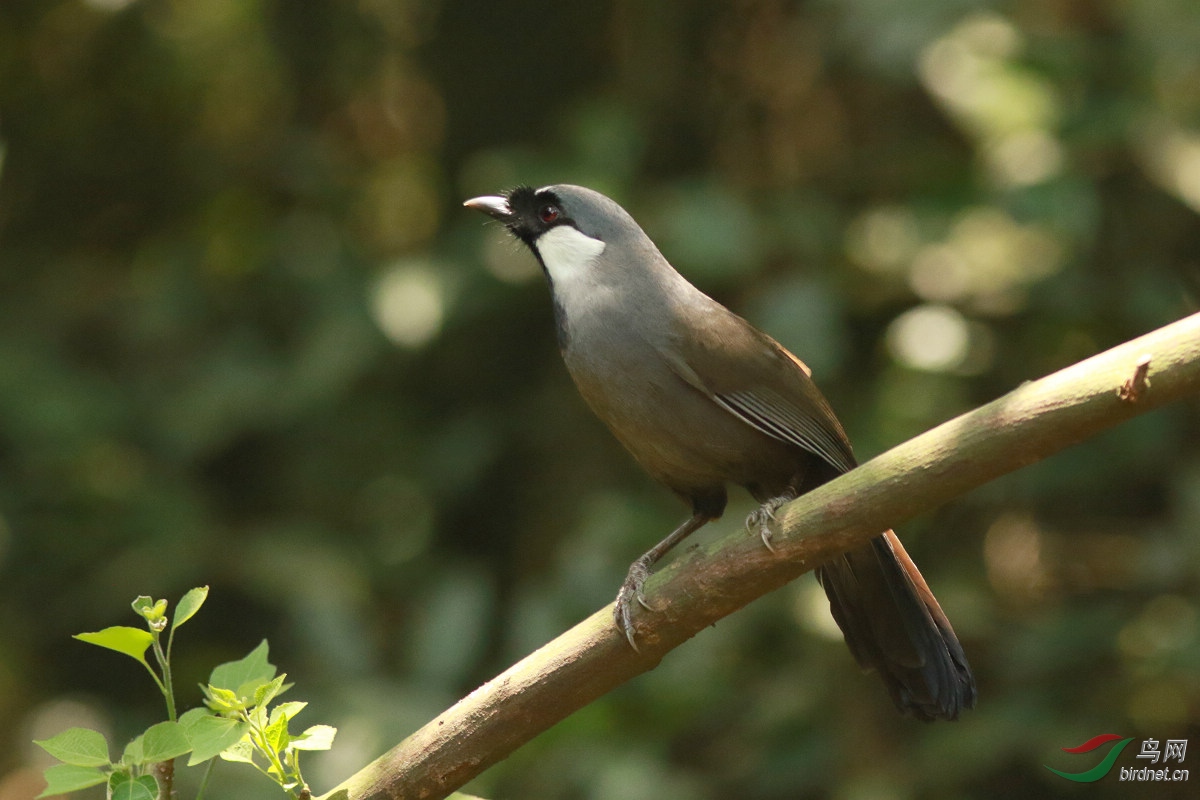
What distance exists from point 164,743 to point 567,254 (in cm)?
214

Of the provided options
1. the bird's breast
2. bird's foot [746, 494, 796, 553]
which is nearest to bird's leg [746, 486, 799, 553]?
bird's foot [746, 494, 796, 553]

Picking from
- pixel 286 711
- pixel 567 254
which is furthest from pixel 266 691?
pixel 567 254

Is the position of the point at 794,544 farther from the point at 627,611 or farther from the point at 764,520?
the point at 627,611

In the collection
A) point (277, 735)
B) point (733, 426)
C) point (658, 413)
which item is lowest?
point (277, 735)

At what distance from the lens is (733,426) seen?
3.05m

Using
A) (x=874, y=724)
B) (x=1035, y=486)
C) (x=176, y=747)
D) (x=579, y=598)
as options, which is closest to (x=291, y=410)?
(x=579, y=598)

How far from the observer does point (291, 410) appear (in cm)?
449

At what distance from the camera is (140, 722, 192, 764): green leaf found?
5.05 ft

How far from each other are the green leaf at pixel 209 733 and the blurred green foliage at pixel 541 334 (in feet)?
6.28

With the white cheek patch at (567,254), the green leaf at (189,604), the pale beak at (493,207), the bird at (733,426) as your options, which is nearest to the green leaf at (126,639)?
the green leaf at (189,604)

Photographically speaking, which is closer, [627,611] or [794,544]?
[794,544]

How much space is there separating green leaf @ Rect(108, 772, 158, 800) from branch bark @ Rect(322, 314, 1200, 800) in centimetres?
45

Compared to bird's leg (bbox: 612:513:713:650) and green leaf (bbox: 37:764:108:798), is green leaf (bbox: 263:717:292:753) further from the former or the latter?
bird's leg (bbox: 612:513:713:650)

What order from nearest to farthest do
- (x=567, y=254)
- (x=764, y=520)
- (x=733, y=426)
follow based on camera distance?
(x=764, y=520)
(x=733, y=426)
(x=567, y=254)
